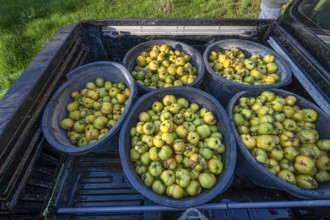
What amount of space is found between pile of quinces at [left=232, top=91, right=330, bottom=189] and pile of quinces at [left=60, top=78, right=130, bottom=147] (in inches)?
58.9

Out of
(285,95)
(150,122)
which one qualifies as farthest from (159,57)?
(285,95)

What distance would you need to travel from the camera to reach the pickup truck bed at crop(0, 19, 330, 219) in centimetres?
196

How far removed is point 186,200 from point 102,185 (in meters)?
1.11

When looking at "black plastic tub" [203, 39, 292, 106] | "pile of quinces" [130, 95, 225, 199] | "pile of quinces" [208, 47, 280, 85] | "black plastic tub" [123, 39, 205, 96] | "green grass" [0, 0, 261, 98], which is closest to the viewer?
"pile of quinces" [130, 95, 225, 199]

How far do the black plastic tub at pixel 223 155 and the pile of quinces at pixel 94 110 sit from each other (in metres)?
0.36

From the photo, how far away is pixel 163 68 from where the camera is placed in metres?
3.32

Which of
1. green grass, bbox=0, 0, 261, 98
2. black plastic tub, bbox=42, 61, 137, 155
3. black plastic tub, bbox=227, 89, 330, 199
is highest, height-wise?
black plastic tub, bbox=42, 61, 137, 155

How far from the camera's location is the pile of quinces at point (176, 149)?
215 cm

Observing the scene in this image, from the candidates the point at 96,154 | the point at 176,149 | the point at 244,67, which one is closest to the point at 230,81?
the point at 244,67

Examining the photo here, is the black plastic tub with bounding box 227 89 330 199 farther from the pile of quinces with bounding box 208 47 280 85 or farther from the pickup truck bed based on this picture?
the pile of quinces with bounding box 208 47 280 85

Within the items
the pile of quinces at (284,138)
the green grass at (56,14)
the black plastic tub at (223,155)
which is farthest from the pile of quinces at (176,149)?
the green grass at (56,14)

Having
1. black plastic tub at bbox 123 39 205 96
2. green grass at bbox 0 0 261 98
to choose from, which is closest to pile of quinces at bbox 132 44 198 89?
black plastic tub at bbox 123 39 205 96

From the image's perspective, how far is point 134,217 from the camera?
93.7 inches

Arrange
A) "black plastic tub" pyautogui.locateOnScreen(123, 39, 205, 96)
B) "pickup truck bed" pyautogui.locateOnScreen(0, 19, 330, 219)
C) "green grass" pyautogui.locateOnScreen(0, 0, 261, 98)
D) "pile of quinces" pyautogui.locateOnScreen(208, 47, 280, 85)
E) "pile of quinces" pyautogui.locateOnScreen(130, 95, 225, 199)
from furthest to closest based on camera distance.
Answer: "green grass" pyautogui.locateOnScreen(0, 0, 261, 98)
"black plastic tub" pyautogui.locateOnScreen(123, 39, 205, 96)
"pile of quinces" pyautogui.locateOnScreen(208, 47, 280, 85)
"pile of quinces" pyautogui.locateOnScreen(130, 95, 225, 199)
"pickup truck bed" pyautogui.locateOnScreen(0, 19, 330, 219)
